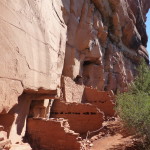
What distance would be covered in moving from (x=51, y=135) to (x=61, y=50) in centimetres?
489

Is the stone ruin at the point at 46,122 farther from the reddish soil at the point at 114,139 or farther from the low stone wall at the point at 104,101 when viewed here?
the low stone wall at the point at 104,101

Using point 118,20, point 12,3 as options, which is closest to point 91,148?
point 12,3

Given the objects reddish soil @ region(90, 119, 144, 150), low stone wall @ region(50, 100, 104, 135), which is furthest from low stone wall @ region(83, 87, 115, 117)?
low stone wall @ region(50, 100, 104, 135)

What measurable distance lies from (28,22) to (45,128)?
3.83 meters

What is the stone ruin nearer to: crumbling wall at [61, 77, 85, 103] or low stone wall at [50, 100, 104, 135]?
low stone wall at [50, 100, 104, 135]

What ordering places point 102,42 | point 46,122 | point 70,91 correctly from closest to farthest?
1. point 46,122
2. point 70,91
3. point 102,42

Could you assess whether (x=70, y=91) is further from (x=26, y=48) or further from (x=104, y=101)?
(x=26, y=48)

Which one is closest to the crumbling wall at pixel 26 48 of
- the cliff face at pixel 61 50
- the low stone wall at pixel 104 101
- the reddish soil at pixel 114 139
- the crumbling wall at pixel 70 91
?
the cliff face at pixel 61 50

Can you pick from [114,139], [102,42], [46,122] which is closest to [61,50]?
[46,122]

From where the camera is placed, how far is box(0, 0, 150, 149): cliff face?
23.6 feet

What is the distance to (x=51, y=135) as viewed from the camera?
836 centimetres

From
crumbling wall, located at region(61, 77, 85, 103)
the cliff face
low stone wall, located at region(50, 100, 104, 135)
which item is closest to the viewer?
the cliff face

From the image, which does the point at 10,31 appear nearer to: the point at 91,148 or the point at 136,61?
the point at 91,148

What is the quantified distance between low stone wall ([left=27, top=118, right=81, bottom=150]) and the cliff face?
409 millimetres
